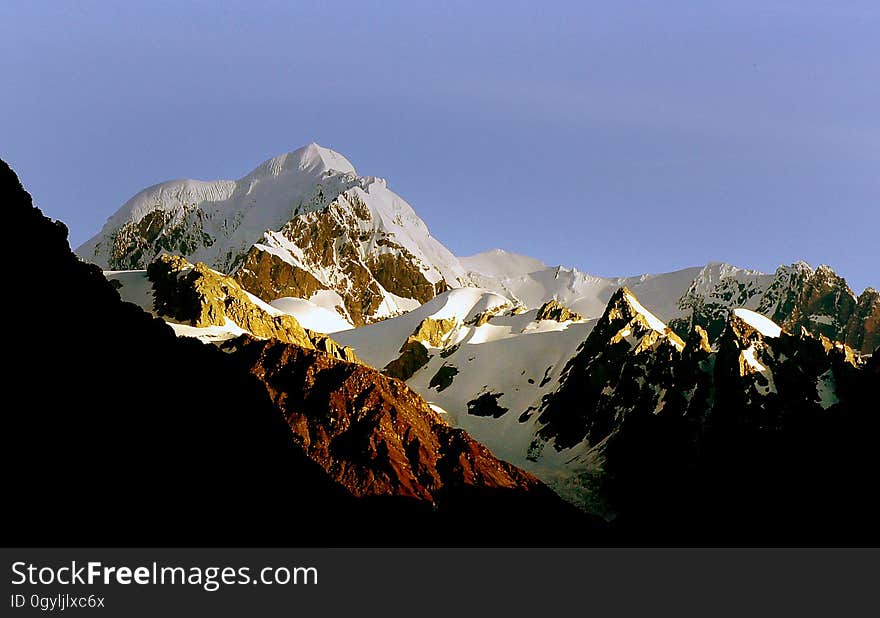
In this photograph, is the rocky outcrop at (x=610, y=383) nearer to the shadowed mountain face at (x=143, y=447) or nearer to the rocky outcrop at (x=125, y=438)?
the shadowed mountain face at (x=143, y=447)

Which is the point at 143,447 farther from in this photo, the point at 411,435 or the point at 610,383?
the point at 610,383

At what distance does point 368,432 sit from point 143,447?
46.2 metres

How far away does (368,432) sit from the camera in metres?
115

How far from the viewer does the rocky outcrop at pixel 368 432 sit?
110363 millimetres

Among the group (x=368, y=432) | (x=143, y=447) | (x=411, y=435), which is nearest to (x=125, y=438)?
(x=143, y=447)

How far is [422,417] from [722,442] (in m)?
53.2

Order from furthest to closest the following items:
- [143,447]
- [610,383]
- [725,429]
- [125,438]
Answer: [610,383]
[725,429]
[143,447]
[125,438]

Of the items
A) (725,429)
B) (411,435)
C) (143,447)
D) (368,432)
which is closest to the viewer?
(143,447)

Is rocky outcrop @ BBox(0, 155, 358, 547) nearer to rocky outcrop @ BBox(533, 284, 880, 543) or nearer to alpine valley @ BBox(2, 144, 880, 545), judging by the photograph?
alpine valley @ BBox(2, 144, 880, 545)

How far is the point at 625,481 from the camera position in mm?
154000

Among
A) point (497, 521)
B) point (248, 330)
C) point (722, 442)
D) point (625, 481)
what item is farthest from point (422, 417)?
point (248, 330)

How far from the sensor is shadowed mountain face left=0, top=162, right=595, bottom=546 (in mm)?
60531

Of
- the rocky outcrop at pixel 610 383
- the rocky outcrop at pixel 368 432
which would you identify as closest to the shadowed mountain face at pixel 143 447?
the rocky outcrop at pixel 368 432

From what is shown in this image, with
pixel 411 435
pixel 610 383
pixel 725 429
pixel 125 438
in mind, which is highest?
pixel 610 383
